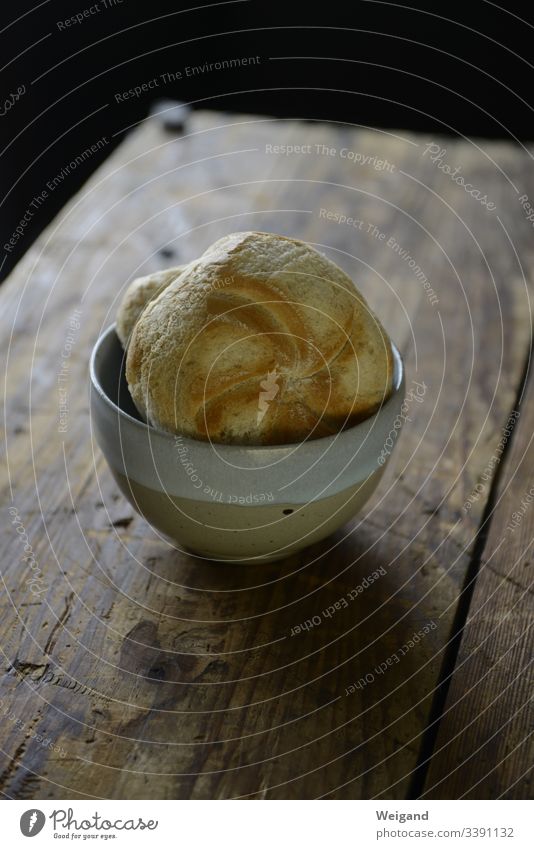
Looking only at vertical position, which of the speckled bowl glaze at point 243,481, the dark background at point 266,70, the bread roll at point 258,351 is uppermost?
the dark background at point 266,70

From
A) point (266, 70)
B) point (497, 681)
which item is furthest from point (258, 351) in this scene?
point (266, 70)

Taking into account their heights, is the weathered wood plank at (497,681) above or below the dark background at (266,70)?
below

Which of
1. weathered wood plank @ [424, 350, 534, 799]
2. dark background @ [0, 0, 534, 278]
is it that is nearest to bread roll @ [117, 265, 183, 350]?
weathered wood plank @ [424, 350, 534, 799]

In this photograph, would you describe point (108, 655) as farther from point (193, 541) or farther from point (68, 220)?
point (68, 220)

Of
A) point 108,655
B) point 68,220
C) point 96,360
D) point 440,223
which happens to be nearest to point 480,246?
point 440,223

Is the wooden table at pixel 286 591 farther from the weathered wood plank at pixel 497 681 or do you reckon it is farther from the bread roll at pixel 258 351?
the bread roll at pixel 258 351

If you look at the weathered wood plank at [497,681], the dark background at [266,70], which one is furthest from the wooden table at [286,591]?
the dark background at [266,70]

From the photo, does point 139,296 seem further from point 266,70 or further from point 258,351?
point 266,70

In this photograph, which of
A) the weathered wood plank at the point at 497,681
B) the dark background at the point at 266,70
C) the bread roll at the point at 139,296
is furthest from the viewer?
the dark background at the point at 266,70
